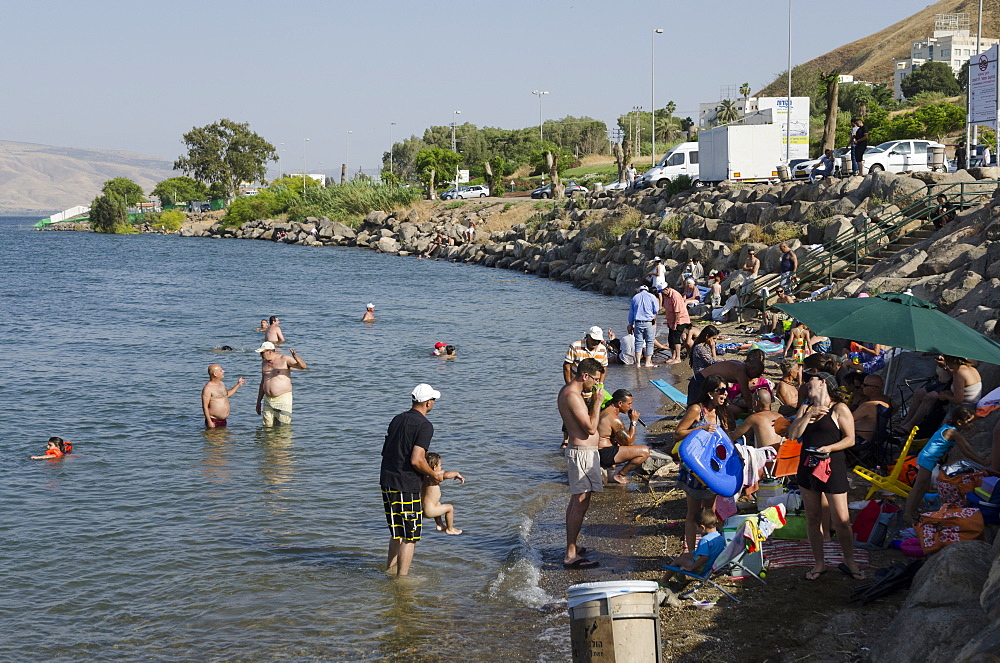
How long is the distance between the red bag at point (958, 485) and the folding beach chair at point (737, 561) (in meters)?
1.53

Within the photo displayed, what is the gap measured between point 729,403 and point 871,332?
8.60 ft

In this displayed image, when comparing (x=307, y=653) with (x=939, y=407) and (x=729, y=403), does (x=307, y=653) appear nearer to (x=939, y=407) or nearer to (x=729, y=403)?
(x=729, y=403)

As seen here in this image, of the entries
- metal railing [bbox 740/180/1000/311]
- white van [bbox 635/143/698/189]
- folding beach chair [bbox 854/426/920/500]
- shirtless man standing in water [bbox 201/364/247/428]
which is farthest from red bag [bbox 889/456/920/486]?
white van [bbox 635/143/698/189]

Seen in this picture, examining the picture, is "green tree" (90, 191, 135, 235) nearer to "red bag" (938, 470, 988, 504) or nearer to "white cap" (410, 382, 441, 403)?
"white cap" (410, 382, 441, 403)

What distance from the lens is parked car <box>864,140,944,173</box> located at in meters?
30.1

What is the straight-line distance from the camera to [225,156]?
12250 centimetres

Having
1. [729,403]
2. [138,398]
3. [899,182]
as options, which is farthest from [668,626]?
[899,182]

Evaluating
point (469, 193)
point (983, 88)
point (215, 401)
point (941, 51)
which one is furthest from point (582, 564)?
point (941, 51)

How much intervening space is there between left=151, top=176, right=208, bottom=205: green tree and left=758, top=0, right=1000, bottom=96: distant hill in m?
83.9

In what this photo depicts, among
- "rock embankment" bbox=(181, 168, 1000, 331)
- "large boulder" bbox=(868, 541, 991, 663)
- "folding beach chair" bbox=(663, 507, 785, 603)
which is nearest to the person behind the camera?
"large boulder" bbox=(868, 541, 991, 663)

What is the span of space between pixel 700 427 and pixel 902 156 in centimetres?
2697

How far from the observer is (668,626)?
6.25 m

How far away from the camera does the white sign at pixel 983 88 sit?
23.2 metres

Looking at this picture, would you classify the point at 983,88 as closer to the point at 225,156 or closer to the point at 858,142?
the point at 858,142
